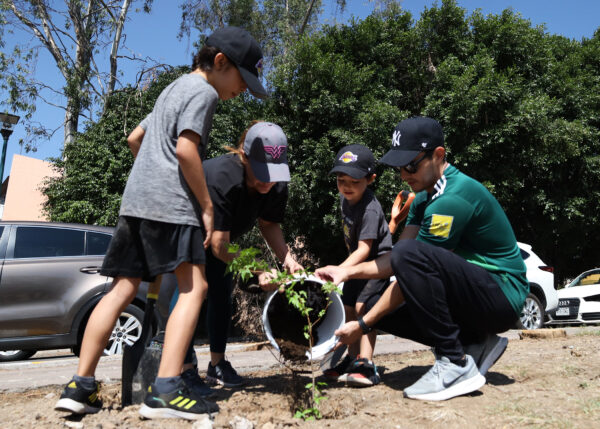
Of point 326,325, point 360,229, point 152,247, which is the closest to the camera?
point 152,247

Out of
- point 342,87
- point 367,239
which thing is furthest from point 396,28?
point 367,239

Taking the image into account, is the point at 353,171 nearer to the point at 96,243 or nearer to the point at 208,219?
the point at 208,219

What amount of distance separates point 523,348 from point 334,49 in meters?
8.75

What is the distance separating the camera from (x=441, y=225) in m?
2.82

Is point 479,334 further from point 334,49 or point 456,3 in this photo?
point 456,3

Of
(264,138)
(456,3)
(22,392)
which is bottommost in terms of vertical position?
(22,392)

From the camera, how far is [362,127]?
10.2 meters

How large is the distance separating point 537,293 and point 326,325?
729cm

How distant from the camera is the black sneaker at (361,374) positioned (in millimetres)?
3129

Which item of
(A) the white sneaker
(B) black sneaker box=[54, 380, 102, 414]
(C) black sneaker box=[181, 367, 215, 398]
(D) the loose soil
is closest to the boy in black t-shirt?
(D) the loose soil

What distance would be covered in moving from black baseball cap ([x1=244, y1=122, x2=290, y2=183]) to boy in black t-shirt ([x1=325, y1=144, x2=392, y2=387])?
0.73 m

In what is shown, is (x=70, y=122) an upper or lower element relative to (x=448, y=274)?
upper

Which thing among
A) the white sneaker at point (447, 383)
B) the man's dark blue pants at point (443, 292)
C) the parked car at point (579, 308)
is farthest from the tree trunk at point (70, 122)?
the white sneaker at point (447, 383)

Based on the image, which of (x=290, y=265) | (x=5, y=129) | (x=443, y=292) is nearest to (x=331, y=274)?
(x=290, y=265)
